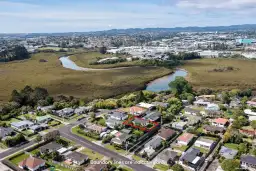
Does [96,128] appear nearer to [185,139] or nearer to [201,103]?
Answer: [185,139]

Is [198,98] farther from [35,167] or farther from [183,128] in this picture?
[35,167]

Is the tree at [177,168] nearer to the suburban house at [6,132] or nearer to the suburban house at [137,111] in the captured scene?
the suburban house at [137,111]

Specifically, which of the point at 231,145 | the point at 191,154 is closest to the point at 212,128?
the point at 231,145

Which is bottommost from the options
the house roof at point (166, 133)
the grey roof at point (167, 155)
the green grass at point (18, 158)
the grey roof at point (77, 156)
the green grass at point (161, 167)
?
the green grass at point (161, 167)

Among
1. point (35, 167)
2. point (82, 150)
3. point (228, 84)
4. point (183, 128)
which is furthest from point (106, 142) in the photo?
point (228, 84)

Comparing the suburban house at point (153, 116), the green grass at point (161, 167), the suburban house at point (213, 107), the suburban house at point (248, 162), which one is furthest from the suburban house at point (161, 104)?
the suburban house at point (248, 162)

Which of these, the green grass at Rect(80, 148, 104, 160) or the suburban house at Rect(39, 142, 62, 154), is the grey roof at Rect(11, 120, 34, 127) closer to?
the suburban house at Rect(39, 142, 62, 154)
